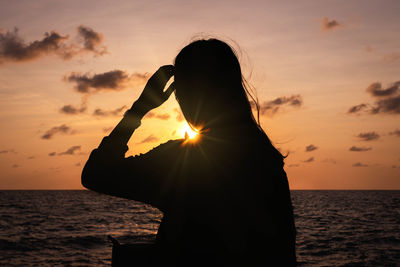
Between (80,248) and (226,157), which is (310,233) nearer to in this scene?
(80,248)

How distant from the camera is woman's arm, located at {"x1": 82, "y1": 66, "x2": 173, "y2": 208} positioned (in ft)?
5.35

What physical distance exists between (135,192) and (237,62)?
0.70m

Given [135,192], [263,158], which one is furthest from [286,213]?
[135,192]

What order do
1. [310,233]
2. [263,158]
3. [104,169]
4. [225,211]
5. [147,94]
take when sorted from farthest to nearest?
[310,233], [147,94], [104,169], [263,158], [225,211]

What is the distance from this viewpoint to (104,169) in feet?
5.72

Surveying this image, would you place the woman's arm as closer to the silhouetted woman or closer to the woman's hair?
the silhouetted woman

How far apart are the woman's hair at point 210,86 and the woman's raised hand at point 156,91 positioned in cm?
21

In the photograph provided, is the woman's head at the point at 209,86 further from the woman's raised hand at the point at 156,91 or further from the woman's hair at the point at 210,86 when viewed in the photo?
the woman's raised hand at the point at 156,91

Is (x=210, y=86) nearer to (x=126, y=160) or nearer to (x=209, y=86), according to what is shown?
(x=209, y=86)

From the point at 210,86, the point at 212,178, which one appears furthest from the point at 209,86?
the point at 212,178

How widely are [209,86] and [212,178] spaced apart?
39 centimetres

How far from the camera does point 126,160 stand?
171 cm

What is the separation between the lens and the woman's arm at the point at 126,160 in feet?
5.35

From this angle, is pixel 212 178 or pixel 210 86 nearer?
pixel 212 178
